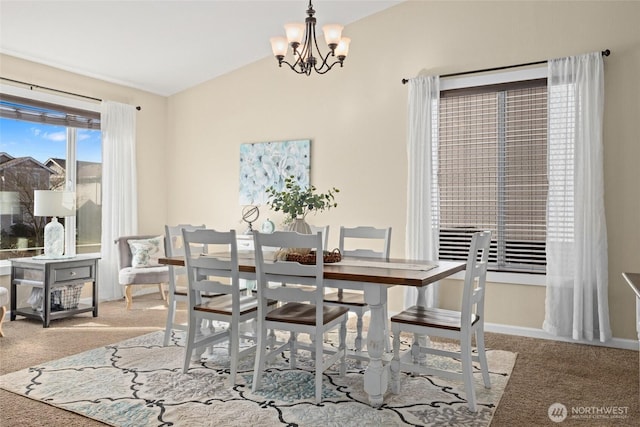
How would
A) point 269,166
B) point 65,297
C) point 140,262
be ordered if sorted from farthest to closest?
point 269,166 → point 140,262 → point 65,297

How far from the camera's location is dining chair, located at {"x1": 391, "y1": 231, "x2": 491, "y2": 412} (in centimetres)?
271

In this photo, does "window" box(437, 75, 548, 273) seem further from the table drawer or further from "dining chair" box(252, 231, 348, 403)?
the table drawer

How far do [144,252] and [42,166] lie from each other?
4.73 feet

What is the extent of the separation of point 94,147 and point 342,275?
4359 millimetres

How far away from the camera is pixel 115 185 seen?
590 centimetres

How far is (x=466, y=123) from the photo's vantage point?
4.71 metres

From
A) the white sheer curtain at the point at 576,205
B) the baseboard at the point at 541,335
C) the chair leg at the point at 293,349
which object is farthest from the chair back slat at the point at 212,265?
the white sheer curtain at the point at 576,205

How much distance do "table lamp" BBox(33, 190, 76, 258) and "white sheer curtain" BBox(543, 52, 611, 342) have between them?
453cm

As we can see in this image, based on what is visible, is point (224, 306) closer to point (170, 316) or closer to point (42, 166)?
point (170, 316)

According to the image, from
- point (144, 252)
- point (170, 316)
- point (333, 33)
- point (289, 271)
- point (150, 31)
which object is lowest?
point (170, 316)

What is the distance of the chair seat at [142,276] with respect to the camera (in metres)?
5.34

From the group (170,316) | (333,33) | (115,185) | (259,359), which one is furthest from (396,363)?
(115,185)

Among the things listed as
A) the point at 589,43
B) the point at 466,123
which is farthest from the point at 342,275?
the point at 589,43

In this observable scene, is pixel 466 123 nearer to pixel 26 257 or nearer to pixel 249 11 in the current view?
pixel 249 11
